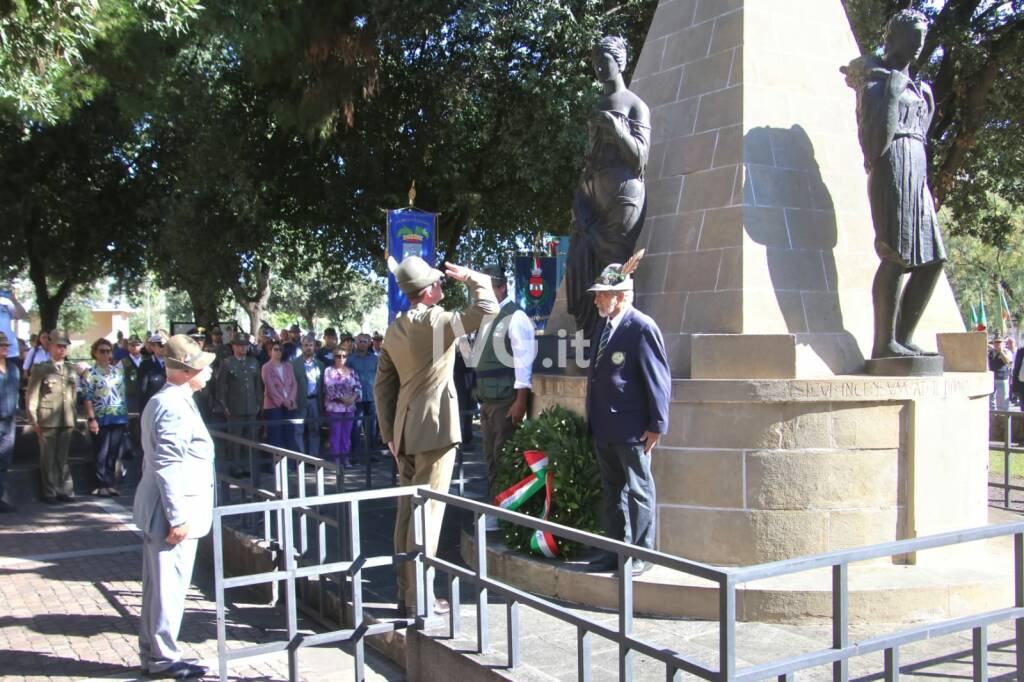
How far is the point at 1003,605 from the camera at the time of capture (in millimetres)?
5594

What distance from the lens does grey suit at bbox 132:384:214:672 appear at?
518cm

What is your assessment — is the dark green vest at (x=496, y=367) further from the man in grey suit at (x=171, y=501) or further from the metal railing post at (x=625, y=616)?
the metal railing post at (x=625, y=616)

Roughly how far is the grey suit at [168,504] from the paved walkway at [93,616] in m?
0.32

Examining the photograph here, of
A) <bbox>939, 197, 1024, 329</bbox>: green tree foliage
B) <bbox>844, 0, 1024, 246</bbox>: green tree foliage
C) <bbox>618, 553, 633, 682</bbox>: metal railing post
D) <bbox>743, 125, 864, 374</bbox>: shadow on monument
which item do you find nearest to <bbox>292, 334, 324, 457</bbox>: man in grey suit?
<bbox>743, 125, 864, 374</bbox>: shadow on monument

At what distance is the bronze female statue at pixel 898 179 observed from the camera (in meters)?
6.01

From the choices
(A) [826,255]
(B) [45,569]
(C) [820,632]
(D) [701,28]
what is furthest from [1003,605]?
(B) [45,569]

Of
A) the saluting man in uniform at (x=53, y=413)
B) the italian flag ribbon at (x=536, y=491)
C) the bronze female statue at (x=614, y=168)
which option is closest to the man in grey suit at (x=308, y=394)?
the saluting man in uniform at (x=53, y=413)

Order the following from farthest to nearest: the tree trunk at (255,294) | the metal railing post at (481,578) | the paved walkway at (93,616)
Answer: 1. the tree trunk at (255,294)
2. the paved walkway at (93,616)
3. the metal railing post at (481,578)

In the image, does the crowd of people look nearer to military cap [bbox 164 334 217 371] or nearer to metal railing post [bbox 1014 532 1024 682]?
military cap [bbox 164 334 217 371]

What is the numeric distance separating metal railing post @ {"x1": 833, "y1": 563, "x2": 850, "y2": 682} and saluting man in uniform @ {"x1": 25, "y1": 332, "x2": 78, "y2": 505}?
32.6 ft

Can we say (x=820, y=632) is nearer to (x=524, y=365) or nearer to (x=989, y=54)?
(x=524, y=365)

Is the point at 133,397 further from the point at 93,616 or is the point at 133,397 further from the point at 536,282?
the point at 93,616

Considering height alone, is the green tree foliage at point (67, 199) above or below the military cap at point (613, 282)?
above

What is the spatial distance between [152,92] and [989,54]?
1348 cm
